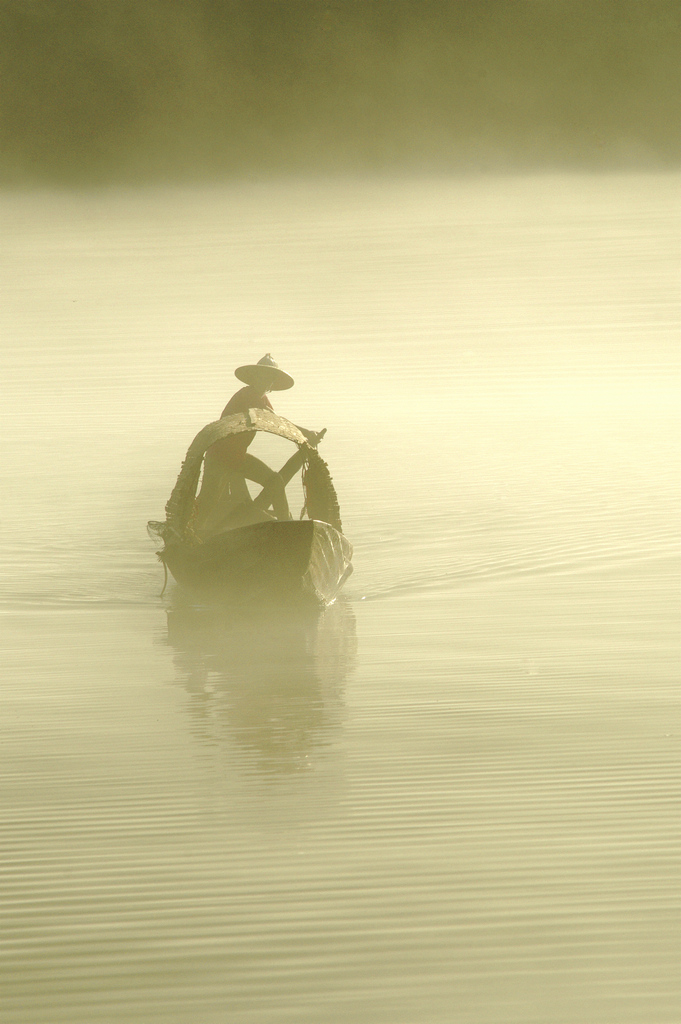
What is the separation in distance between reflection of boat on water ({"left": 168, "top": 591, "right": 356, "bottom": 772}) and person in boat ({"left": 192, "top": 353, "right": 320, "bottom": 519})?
655 millimetres

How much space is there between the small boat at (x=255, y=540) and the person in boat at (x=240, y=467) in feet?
0.14

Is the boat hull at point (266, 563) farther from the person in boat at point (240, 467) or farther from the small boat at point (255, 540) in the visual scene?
the person in boat at point (240, 467)

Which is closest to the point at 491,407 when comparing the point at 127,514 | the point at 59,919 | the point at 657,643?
the point at 127,514

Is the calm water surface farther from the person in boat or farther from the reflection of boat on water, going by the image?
the person in boat

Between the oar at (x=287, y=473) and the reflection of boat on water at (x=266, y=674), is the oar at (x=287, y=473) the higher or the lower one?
the higher one

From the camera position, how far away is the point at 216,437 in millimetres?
7738

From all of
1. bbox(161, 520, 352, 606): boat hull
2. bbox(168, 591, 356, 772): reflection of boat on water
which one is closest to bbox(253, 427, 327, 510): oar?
bbox(161, 520, 352, 606): boat hull

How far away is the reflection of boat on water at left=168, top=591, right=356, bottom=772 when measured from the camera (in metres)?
5.02

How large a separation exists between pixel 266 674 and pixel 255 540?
1.33m

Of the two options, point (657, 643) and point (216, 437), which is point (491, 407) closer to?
point (216, 437)

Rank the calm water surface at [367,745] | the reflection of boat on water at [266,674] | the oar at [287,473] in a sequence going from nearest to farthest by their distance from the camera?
1. the calm water surface at [367,745]
2. the reflection of boat on water at [266,674]
3. the oar at [287,473]

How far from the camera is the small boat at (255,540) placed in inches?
288

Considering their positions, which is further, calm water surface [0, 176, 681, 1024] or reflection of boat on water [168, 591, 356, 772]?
reflection of boat on water [168, 591, 356, 772]

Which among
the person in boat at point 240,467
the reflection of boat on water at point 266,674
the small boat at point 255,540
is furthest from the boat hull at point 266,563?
the person in boat at point 240,467
